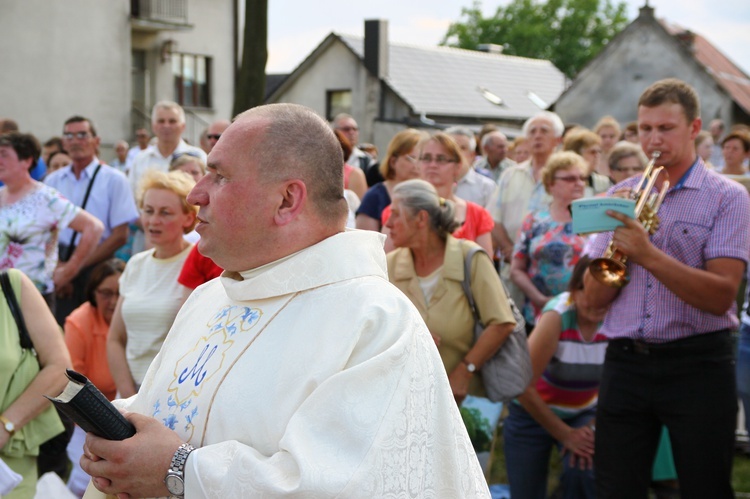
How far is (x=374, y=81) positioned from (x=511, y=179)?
94.9ft

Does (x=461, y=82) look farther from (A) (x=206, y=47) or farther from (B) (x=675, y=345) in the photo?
(B) (x=675, y=345)

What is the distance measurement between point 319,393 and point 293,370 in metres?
0.13

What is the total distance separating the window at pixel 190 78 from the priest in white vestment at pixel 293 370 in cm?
2987

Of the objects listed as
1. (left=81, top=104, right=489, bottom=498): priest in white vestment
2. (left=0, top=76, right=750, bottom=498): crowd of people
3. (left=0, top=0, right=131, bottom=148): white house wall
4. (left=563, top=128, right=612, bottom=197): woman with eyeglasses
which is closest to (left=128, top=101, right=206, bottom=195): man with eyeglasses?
(left=0, top=76, right=750, bottom=498): crowd of people

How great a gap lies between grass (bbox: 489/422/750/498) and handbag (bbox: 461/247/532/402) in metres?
1.51

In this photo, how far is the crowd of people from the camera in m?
2.32

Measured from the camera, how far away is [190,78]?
104 feet

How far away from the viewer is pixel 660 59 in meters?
35.0

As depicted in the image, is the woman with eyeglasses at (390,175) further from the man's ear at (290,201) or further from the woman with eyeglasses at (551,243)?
the man's ear at (290,201)

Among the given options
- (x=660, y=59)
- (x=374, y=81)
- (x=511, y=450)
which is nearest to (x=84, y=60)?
(x=374, y=81)

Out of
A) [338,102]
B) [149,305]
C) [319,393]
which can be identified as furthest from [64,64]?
[319,393]

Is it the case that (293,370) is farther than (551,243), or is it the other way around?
(551,243)

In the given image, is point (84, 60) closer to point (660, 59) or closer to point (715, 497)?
point (660, 59)

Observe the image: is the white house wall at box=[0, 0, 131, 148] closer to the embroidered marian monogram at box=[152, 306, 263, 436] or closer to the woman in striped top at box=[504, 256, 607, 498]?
the woman in striped top at box=[504, 256, 607, 498]
